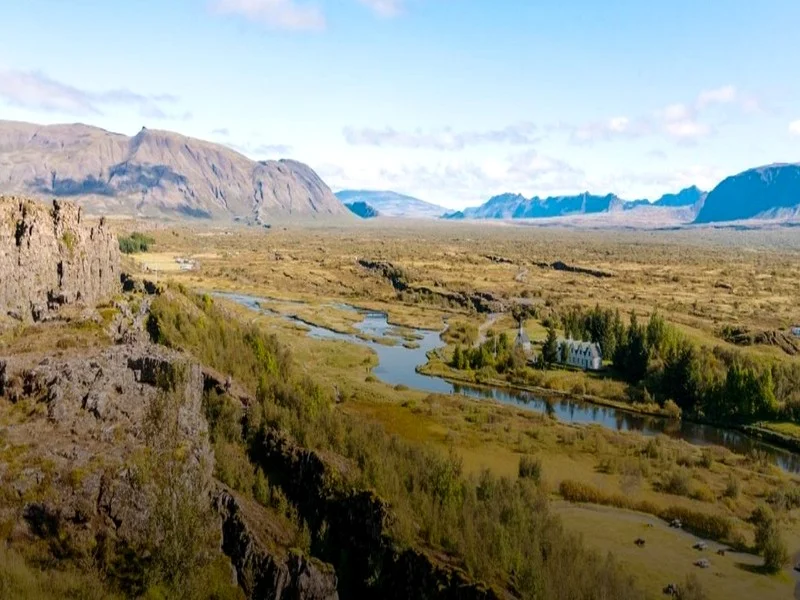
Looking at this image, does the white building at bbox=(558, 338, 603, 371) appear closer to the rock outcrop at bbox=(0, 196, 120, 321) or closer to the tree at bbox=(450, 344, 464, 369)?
the tree at bbox=(450, 344, 464, 369)

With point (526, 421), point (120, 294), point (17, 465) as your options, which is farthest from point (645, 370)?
point (17, 465)

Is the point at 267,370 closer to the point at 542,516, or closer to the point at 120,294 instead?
the point at 120,294

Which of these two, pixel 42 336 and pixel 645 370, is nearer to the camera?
pixel 42 336

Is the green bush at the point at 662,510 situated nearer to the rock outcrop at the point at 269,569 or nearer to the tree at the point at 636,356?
the rock outcrop at the point at 269,569

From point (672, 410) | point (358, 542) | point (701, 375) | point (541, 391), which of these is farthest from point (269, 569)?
point (701, 375)

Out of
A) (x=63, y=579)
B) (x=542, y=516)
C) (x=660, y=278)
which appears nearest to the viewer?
(x=63, y=579)

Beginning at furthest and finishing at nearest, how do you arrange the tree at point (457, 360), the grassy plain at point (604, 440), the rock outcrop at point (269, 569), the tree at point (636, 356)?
the tree at point (457, 360), the tree at point (636, 356), the grassy plain at point (604, 440), the rock outcrop at point (269, 569)

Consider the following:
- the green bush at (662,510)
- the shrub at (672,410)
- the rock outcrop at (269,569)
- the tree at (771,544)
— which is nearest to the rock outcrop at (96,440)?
the rock outcrop at (269,569)

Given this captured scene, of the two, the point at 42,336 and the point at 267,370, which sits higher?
the point at 42,336
